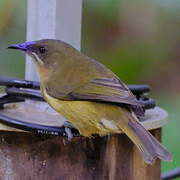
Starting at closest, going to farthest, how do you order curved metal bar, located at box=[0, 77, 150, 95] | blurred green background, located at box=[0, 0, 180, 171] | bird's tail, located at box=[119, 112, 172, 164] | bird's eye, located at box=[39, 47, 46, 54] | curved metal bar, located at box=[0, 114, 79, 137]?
curved metal bar, located at box=[0, 114, 79, 137], bird's tail, located at box=[119, 112, 172, 164], curved metal bar, located at box=[0, 77, 150, 95], bird's eye, located at box=[39, 47, 46, 54], blurred green background, located at box=[0, 0, 180, 171]

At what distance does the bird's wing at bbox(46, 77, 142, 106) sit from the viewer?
4234 mm

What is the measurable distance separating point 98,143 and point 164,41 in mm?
1703

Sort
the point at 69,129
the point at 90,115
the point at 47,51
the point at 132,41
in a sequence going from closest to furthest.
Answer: the point at 69,129, the point at 90,115, the point at 47,51, the point at 132,41

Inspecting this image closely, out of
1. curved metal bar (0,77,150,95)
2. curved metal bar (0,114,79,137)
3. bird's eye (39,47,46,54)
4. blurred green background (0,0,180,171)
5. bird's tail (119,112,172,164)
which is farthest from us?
blurred green background (0,0,180,171)

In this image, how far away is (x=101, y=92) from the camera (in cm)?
430

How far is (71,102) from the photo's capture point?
428 cm

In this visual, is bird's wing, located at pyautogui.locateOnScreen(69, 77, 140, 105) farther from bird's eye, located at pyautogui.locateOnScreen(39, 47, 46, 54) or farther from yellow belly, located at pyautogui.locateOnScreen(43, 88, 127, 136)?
bird's eye, located at pyautogui.locateOnScreen(39, 47, 46, 54)

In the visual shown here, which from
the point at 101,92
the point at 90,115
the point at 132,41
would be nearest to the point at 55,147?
the point at 90,115

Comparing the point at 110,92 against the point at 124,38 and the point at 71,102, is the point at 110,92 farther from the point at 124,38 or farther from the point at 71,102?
the point at 124,38

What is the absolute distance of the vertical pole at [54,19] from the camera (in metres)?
4.41

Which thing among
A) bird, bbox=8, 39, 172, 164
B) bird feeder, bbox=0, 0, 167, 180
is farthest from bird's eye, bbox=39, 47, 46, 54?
bird feeder, bbox=0, 0, 167, 180

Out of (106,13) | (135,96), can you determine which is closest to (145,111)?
(135,96)

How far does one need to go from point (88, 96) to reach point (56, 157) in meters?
0.31

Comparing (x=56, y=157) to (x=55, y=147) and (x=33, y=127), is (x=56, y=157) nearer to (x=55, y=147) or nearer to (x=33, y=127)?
(x=55, y=147)
